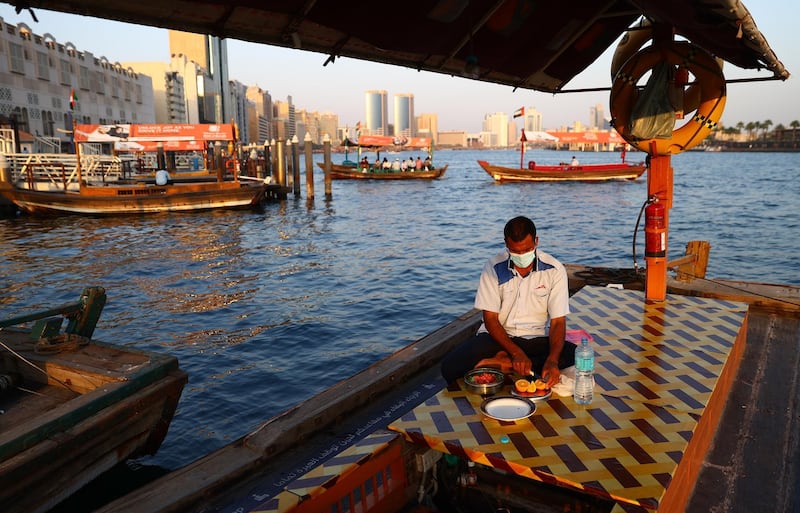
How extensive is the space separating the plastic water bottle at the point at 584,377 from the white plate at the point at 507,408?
1.07 feet

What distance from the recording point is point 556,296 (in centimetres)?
429

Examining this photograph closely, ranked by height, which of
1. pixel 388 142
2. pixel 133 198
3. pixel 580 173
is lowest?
pixel 133 198

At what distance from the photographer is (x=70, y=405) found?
4.50 metres

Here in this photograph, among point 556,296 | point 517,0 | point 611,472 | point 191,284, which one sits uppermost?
point 517,0

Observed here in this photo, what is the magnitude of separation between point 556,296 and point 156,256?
695 inches

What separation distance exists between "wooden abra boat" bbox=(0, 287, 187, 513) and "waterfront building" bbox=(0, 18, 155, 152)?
35.9 meters

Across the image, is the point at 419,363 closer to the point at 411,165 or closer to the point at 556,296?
the point at 556,296

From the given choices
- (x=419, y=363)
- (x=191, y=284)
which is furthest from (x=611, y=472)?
(x=191, y=284)

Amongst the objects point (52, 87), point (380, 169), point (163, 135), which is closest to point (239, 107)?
point (52, 87)

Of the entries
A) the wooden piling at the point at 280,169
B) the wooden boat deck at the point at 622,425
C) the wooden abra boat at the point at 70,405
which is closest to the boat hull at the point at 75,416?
the wooden abra boat at the point at 70,405

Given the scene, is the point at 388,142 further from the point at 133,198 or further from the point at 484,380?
the point at 484,380

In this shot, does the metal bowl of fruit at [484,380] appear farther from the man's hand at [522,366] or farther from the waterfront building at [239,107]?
the waterfront building at [239,107]

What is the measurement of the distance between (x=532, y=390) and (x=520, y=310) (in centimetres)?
91

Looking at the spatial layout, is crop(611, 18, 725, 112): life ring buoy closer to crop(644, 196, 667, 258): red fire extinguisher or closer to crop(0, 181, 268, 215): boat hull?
crop(644, 196, 667, 258): red fire extinguisher
